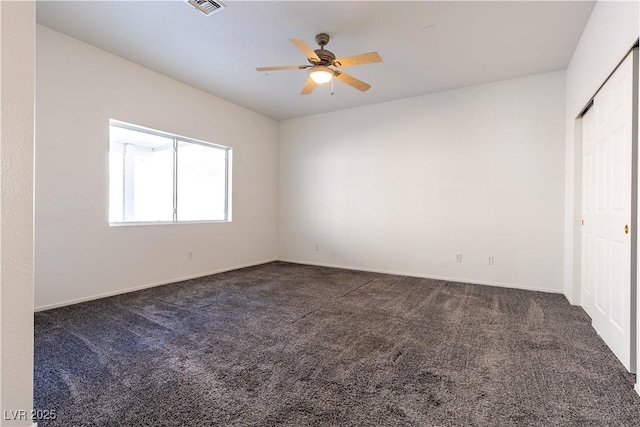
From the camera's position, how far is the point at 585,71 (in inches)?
118

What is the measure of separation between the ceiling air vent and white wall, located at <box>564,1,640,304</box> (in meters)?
3.08

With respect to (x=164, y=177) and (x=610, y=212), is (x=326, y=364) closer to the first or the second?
(x=610, y=212)

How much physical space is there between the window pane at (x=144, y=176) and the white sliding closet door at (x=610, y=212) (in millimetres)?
5068

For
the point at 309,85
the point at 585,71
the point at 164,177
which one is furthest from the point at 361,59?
the point at 164,177

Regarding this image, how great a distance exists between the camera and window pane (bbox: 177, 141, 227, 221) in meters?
4.75

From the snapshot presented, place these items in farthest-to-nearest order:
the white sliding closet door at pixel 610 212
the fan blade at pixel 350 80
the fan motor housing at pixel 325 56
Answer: the fan blade at pixel 350 80, the fan motor housing at pixel 325 56, the white sliding closet door at pixel 610 212

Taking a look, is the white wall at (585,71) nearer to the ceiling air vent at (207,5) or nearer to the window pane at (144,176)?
the ceiling air vent at (207,5)

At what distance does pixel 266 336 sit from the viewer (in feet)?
8.28

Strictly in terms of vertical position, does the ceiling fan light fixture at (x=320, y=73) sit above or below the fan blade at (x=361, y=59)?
below

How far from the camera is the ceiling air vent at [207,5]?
8.66 ft

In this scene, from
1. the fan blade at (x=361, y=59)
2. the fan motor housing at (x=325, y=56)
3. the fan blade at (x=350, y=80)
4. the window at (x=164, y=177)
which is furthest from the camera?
the window at (x=164, y=177)

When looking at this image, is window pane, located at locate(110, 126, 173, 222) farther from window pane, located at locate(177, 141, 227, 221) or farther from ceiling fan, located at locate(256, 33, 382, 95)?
ceiling fan, located at locate(256, 33, 382, 95)

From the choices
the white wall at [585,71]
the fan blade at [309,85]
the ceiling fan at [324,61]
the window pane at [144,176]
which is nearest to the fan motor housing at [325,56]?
the ceiling fan at [324,61]

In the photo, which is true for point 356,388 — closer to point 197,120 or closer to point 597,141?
point 597,141
